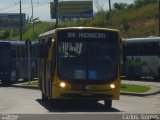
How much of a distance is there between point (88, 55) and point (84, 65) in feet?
1.29

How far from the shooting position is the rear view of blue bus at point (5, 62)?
43312 mm

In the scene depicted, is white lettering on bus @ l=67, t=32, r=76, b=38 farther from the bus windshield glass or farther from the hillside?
the hillside

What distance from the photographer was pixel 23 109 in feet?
75.9

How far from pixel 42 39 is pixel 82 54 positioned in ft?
14.6

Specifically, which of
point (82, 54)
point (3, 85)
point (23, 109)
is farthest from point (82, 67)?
point (3, 85)

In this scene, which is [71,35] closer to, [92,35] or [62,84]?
[92,35]

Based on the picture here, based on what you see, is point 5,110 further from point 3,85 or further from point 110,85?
point 3,85

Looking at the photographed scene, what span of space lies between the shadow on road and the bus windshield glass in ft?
3.60

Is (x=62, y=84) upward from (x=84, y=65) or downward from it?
downward

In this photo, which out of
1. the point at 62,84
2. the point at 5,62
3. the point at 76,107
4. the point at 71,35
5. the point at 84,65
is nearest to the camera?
the point at 62,84

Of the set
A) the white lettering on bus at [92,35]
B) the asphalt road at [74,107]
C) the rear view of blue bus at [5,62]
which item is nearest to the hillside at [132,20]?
the rear view of blue bus at [5,62]

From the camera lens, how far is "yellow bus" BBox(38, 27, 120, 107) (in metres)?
23.3

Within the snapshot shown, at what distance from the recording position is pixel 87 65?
23.7 m

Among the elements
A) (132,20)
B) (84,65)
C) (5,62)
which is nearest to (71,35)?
(84,65)
